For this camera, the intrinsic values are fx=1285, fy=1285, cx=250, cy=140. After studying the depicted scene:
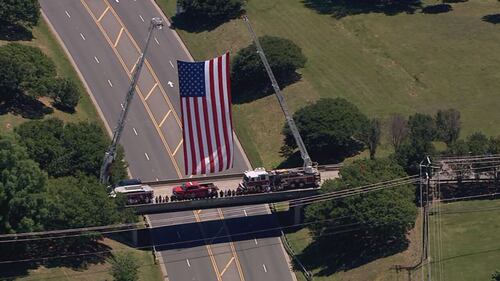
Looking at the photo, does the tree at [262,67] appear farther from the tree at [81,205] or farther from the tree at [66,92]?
the tree at [81,205]

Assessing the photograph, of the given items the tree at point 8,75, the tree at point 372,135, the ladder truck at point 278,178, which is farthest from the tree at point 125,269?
the tree at point 372,135

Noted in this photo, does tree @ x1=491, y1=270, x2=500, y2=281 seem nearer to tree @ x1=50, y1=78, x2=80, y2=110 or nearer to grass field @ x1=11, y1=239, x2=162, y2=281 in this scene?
grass field @ x1=11, y1=239, x2=162, y2=281

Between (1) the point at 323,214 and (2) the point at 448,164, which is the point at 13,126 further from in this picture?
(2) the point at 448,164

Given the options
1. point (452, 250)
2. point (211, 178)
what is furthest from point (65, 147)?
point (452, 250)

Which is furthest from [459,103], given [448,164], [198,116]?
[198,116]

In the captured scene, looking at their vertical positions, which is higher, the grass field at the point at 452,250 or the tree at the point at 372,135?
the tree at the point at 372,135

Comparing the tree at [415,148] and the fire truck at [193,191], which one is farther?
the tree at [415,148]

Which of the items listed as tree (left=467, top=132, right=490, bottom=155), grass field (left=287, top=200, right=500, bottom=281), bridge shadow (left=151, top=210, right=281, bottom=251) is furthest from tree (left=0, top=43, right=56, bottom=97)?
tree (left=467, top=132, right=490, bottom=155)
